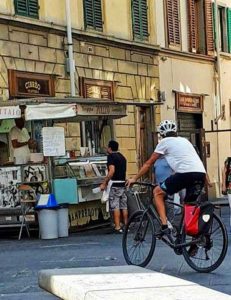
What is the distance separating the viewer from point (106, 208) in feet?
51.1

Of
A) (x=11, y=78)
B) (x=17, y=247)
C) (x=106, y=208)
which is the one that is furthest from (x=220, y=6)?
(x=17, y=247)

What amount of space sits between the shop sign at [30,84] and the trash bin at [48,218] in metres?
4.04

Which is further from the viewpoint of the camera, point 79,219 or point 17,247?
point 79,219

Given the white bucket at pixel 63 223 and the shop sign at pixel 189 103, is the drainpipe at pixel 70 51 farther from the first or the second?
the shop sign at pixel 189 103

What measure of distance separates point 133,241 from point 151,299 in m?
4.50

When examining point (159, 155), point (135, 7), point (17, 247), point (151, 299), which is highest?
point (135, 7)

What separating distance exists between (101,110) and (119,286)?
9.88 meters

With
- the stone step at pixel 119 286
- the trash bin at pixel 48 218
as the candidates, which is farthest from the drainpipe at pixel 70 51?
the stone step at pixel 119 286

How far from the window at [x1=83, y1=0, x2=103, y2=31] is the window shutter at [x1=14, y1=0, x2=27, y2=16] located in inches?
101

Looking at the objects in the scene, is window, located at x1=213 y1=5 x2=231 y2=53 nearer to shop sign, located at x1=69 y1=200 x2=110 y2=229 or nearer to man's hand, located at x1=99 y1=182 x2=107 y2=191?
shop sign, located at x1=69 y1=200 x2=110 y2=229

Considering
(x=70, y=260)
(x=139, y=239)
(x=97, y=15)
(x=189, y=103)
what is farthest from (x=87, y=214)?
(x=189, y=103)

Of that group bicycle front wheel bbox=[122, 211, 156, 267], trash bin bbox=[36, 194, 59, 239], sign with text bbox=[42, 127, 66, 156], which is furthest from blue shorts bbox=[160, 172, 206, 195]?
sign with text bbox=[42, 127, 66, 156]

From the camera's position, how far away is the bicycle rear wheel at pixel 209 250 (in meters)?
8.98

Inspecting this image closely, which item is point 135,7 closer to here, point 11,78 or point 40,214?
point 11,78
